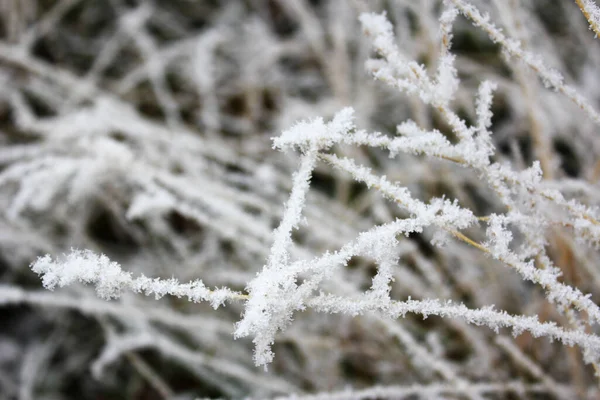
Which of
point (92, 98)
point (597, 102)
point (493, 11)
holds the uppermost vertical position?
point (493, 11)

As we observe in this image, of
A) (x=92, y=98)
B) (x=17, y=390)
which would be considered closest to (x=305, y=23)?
(x=92, y=98)

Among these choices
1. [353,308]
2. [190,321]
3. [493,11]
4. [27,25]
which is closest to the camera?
[353,308]

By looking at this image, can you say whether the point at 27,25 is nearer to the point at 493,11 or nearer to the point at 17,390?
the point at 17,390

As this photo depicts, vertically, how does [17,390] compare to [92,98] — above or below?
below

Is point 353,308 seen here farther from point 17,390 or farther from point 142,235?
point 17,390

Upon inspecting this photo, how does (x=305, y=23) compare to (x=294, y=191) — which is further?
(x=305, y=23)

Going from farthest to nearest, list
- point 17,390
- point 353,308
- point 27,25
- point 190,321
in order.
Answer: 1. point 27,25
2. point 17,390
3. point 190,321
4. point 353,308
